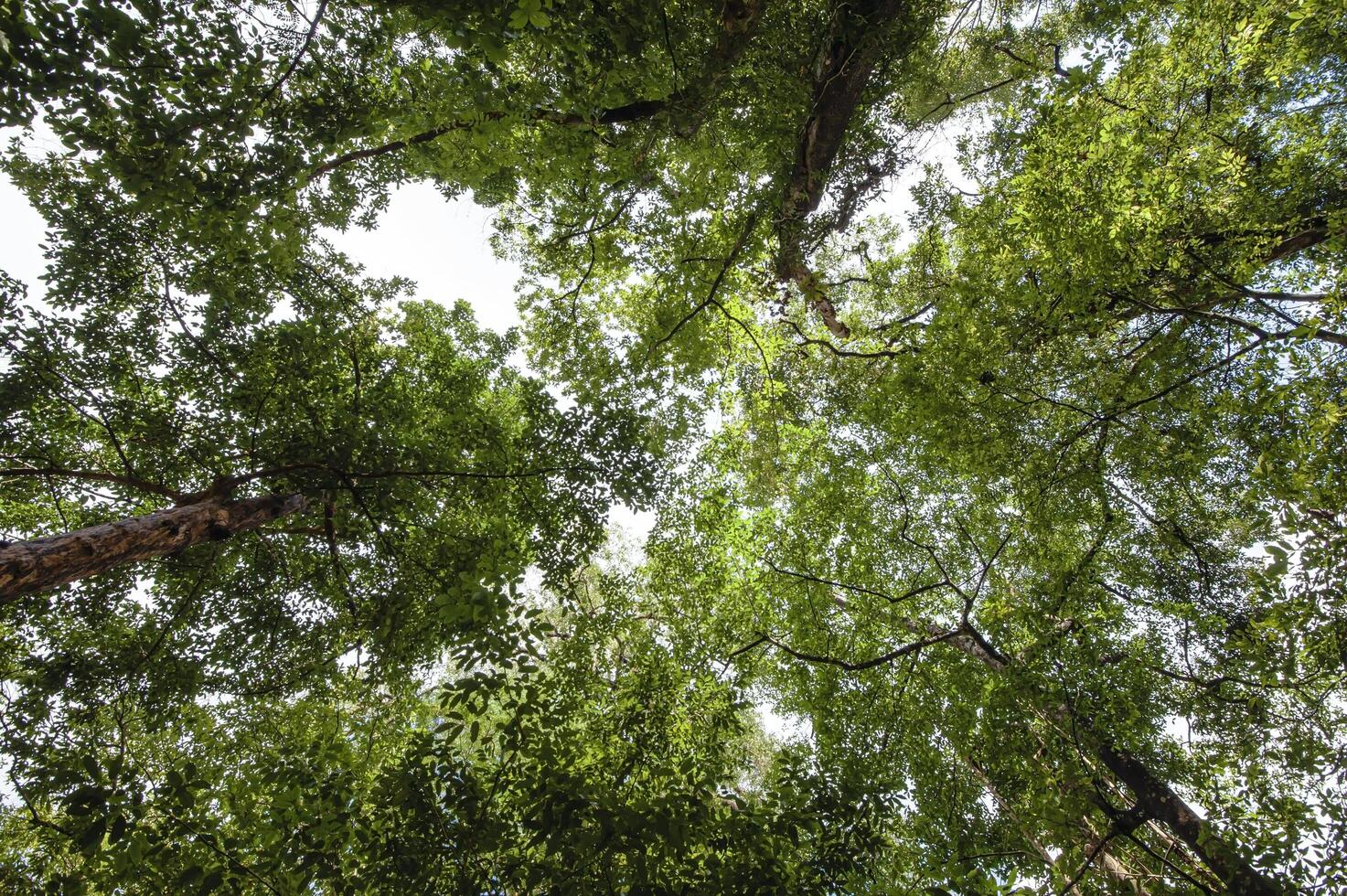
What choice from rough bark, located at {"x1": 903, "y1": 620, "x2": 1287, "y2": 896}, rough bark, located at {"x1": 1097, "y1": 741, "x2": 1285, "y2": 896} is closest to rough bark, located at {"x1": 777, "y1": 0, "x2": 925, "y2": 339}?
rough bark, located at {"x1": 903, "y1": 620, "x2": 1287, "y2": 896}

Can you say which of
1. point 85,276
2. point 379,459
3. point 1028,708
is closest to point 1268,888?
point 1028,708

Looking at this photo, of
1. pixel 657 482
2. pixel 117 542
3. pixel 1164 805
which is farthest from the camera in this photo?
pixel 657 482

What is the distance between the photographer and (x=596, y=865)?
3.52 metres

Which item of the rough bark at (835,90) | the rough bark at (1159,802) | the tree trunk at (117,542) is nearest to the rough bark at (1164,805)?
the rough bark at (1159,802)

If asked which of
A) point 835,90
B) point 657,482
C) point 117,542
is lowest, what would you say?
point 117,542

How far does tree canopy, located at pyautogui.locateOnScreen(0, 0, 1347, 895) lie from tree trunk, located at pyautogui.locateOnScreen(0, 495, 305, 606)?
0.05 metres

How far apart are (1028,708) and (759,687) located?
7.05 metres

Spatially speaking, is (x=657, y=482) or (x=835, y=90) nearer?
(x=835, y=90)

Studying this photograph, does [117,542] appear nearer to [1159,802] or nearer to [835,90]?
[835,90]

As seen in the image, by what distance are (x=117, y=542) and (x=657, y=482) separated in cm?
623

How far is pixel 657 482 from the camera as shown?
28.2ft

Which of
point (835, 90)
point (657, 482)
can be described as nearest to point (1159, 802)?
point (657, 482)

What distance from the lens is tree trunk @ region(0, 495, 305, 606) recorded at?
4.22 meters

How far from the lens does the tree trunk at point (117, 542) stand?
13.9 feet
